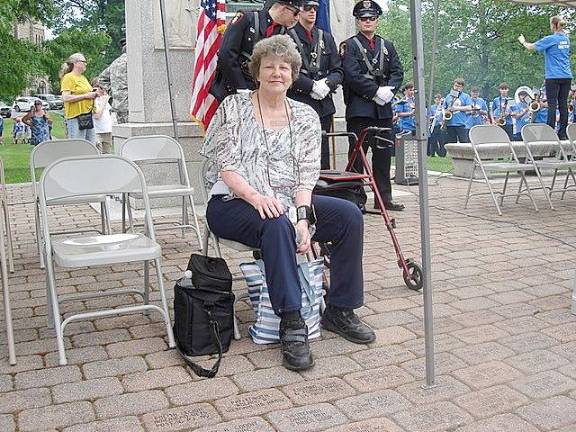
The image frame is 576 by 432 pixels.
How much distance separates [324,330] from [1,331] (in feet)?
5.81

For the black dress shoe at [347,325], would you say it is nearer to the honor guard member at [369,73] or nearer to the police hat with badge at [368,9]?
the honor guard member at [369,73]

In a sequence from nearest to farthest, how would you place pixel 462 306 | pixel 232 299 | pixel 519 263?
pixel 232 299, pixel 462 306, pixel 519 263

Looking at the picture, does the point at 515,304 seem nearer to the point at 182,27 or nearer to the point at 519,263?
the point at 519,263

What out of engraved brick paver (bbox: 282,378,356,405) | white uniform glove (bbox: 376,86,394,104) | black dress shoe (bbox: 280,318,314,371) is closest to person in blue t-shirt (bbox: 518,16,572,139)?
white uniform glove (bbox: 376,86,394,104)

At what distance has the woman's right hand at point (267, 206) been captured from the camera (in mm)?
3621

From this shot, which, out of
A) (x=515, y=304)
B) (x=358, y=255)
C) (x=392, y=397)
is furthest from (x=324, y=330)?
(x=515, y=304)

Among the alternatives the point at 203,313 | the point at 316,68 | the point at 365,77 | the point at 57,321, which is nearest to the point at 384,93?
the point at 365,77

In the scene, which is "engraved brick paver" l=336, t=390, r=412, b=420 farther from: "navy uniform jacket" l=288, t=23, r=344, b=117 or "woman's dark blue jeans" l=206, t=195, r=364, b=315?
"navy uniform jacket" l=288, t=23, r=344, b=117

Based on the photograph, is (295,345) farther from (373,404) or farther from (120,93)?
(120,93)

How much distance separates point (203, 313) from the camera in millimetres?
3594

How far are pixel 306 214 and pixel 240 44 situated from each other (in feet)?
7.53

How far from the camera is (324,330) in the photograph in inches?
156

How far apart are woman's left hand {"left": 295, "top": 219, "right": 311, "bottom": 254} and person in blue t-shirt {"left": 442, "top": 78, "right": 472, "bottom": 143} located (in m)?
13.6

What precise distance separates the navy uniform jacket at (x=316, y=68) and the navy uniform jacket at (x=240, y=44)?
39cm
